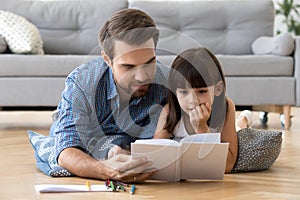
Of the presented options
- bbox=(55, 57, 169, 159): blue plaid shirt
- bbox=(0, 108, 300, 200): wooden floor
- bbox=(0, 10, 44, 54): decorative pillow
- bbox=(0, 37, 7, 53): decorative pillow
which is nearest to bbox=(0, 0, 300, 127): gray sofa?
bbox=(0, 10, 44, 54): decorative pillow

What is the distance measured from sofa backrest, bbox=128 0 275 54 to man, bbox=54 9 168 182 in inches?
85.1

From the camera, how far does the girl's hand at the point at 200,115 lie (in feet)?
6.66

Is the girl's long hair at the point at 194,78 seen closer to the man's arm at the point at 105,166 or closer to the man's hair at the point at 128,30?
the man's hair at the point at 128,30

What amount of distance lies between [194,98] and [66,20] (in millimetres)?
2443

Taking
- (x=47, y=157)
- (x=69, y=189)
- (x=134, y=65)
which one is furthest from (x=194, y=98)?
(x=47, y=157)

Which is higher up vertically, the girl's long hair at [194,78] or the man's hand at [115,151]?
the girl's long hair at [194,78]

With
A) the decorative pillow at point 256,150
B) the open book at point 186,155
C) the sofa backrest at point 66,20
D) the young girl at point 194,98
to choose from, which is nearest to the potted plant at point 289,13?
the sofa backrest at point 66,20

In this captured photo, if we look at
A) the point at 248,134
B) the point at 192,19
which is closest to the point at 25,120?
the point at 192,19

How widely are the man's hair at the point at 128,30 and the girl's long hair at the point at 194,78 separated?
11 centimetres

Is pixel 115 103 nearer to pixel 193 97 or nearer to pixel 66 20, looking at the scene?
pixel 193 97

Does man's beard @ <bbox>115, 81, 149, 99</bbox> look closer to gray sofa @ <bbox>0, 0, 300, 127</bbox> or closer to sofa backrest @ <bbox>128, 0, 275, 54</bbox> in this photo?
gray sofa @ <bbox>0, 0, 300, 127</bbox>

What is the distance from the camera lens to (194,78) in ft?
6.60

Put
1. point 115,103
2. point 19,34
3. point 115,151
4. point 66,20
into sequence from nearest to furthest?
point 115,151 → point 115,103 → point 19,34 → point 66,20

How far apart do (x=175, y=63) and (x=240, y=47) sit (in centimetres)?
231
